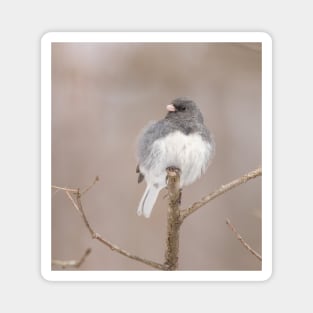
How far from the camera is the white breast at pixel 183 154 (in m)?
2.22

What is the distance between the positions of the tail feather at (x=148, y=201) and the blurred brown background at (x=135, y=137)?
0.07ft

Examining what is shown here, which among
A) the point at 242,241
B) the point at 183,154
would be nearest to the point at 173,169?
the point at 183,154

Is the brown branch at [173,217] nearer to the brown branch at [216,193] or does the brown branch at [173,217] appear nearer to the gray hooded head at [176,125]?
the brown branch at [216,193]

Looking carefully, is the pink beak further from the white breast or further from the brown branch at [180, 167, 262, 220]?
the brown branch at [180, 167, 262, 220]

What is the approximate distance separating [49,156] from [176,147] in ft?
1.56

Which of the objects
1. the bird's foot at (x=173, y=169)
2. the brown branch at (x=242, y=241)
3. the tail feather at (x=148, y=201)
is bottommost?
the brown branch at (x=242, y=241)

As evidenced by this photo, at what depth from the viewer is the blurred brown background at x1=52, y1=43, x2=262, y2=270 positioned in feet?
7.30

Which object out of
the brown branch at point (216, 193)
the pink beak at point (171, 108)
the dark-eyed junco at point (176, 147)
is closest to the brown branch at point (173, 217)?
the brown branch at point (216, 193)

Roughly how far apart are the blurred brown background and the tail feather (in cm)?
2

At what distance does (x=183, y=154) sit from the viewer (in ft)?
7.30

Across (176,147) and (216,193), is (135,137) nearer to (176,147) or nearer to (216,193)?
(176,147)

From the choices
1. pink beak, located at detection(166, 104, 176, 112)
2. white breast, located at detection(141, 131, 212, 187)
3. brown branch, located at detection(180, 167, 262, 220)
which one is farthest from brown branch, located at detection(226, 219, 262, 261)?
pink beak, located at detection(166, 104, 176, 112)


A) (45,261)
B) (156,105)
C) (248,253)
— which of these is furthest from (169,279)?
(156,105)
